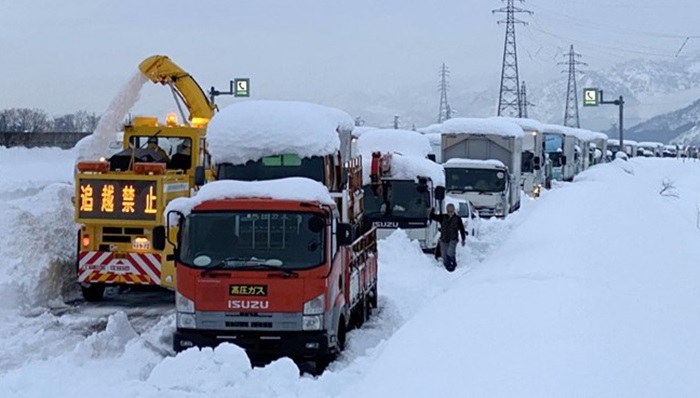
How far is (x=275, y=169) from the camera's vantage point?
1476 cm

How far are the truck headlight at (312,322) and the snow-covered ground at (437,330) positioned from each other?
23.5 inches

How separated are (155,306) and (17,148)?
24.1m

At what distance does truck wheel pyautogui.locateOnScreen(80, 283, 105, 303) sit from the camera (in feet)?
60.1

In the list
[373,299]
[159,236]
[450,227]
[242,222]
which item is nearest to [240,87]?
[450,227]

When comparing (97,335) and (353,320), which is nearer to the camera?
(97,335)

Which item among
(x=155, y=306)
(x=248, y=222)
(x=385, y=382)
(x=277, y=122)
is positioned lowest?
(x=155, y=306)

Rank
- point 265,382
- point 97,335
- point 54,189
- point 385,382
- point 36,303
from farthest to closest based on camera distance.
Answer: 1. point 54,189
2. point 36,303
3. point 97,335
4. point 265,382
5. point 385,382

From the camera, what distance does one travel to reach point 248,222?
12750 mm

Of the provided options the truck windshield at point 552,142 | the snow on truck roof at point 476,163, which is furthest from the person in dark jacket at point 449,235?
the truck windshield at point 552,142

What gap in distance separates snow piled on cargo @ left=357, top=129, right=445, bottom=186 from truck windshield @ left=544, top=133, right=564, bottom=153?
31.6m

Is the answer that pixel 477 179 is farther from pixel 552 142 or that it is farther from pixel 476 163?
pixel 552 142

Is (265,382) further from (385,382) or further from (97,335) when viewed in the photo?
(97,335)

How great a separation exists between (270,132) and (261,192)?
1845 millimetres

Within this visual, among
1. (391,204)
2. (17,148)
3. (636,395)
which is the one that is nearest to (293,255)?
(636,395)
